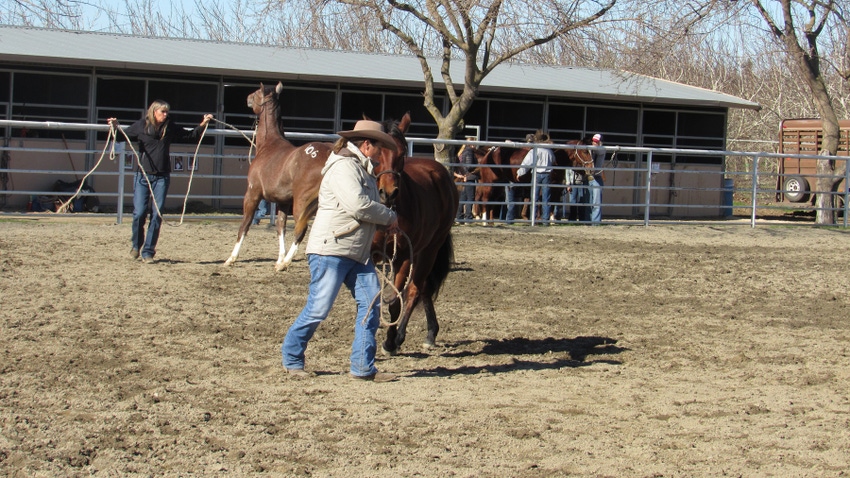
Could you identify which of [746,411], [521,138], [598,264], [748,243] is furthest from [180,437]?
[521,138]

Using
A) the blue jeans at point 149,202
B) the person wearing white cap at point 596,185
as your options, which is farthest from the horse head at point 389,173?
the person wearing white cap at point 596,185

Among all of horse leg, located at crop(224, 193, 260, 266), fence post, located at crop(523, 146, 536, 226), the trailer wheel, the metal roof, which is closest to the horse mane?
horse leg, located at crop(224, 193, 260, 266)

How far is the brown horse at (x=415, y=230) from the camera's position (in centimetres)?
623

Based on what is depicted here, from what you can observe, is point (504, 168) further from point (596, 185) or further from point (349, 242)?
point (349, 242)

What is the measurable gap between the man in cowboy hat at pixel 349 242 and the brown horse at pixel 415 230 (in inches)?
19.6

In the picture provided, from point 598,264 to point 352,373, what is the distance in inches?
251

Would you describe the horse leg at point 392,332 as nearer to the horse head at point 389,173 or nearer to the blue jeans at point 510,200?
the horse head at point 389,173

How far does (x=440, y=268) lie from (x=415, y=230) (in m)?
0.81

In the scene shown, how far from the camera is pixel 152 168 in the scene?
A: 32.2ft

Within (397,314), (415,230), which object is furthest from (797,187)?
(397,314)

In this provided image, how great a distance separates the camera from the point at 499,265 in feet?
36.6

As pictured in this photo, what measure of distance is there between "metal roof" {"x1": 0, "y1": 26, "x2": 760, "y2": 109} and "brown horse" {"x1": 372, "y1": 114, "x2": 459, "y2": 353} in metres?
12.1

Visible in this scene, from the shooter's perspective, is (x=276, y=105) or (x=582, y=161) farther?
(x=582, y=161)

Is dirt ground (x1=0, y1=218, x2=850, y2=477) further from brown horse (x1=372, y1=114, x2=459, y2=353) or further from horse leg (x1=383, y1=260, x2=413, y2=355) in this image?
brown horse (x1=372, y1=114, x2=459, y2=353)
